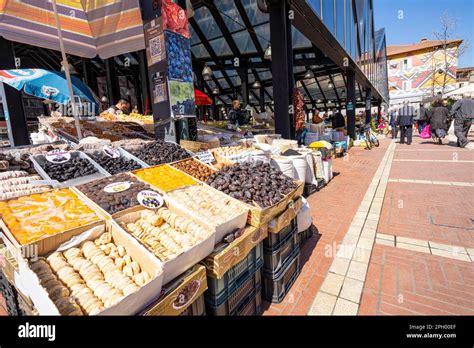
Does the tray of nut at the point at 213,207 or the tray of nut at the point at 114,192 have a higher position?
the tray of nut at the point at 114,192

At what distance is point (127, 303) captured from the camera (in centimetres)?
120

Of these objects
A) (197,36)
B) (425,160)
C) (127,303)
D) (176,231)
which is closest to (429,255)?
(176,231)

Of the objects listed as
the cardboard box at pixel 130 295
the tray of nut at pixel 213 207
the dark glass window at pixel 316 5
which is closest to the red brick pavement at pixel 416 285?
the tray of nut at pixel 213 207

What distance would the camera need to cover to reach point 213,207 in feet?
7.31

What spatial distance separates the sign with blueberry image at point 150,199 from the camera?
6.98 ft

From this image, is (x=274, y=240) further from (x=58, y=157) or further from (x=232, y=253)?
(x=58, y=157)

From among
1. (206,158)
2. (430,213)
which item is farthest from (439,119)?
(206,158)

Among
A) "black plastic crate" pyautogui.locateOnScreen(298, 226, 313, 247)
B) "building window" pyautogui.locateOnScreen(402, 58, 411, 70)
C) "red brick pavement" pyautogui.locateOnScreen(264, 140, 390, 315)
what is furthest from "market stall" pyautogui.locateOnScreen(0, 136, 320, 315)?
"building window" pyautogui.locateOnScreen(402, 58, 411, 70)

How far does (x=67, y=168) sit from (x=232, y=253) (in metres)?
2.23

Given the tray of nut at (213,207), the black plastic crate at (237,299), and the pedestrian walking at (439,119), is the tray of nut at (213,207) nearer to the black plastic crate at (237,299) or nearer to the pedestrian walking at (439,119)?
the black plastic crate at (237,299)

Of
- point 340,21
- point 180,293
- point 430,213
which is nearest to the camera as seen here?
point 180,293

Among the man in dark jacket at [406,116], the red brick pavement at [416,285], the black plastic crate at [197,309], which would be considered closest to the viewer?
the black plastic crate at [197,309]

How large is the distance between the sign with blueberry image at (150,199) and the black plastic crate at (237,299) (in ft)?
2.81
